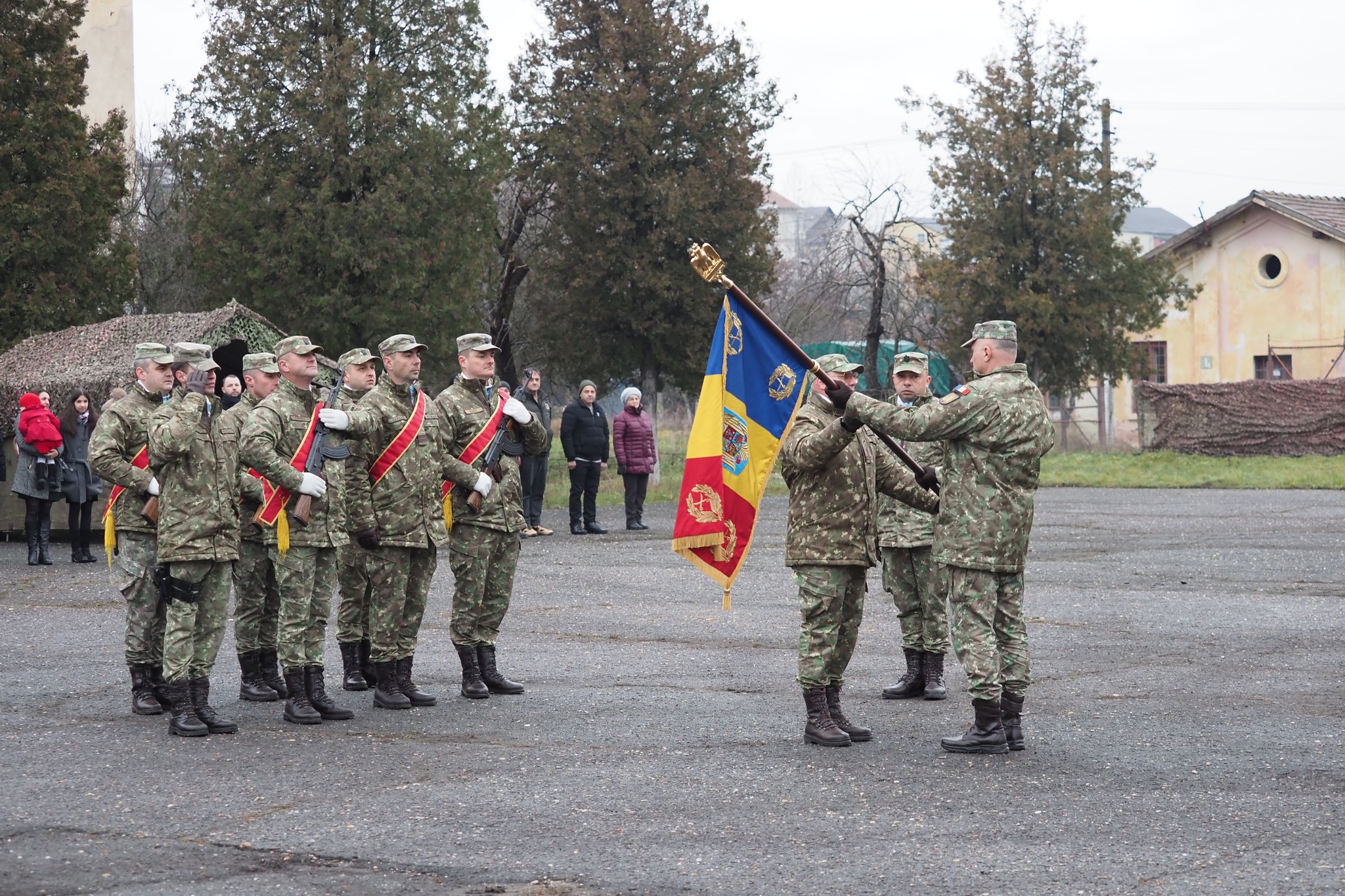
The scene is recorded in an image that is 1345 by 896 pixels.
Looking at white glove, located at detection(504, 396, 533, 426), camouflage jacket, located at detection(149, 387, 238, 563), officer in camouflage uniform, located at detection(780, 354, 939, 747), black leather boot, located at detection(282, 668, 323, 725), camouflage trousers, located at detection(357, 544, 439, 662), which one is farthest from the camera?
white glove, located at detection(504, 396, 533, 426)

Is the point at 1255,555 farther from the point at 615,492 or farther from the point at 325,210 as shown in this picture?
the point at 325,210

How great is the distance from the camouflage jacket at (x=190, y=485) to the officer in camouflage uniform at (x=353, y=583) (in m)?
0.75

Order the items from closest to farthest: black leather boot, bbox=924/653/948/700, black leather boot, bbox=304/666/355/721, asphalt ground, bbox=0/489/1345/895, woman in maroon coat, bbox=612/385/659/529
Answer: asphalt ground, bbox=0/489/1345/895
black leather boot, bbox=304/666/355/721
black leather boot, bbox=924/653/948/700
woman in maroon coat, bbox=612/385/659/529

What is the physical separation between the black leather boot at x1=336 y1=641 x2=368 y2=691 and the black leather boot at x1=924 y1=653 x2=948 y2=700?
338 cm

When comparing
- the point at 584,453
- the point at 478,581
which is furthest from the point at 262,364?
the point at 584,453

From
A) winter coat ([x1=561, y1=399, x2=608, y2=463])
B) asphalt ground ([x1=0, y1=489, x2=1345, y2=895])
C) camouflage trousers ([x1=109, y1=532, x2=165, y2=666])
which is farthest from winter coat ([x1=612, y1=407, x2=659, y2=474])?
camouflage trousers ([x1=109, y1=532, x2=165, y2=666])

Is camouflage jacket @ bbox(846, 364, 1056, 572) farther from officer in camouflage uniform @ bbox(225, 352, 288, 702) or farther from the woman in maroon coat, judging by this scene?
the woman in maroon coat

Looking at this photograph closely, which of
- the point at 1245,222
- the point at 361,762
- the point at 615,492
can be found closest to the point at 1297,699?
the point at 361,762

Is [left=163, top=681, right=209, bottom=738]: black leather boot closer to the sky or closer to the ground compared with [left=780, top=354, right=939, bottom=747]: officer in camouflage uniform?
closer to the ground

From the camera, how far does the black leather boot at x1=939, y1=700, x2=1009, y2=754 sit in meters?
7.27

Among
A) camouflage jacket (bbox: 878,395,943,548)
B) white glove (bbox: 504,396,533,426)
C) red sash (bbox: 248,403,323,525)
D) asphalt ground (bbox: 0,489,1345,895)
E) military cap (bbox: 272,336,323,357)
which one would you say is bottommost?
asphalt ground (bbox: 0,489,1345,895)

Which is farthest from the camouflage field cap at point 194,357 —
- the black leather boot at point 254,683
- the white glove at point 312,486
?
the black leather boot at point 254,683

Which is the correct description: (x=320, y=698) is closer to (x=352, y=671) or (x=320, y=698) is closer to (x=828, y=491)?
(x=352, y=671)

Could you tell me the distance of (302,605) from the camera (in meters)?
8.39
